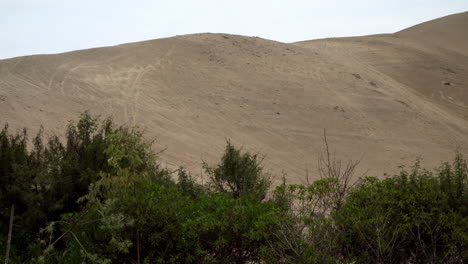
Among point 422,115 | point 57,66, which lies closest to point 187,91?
point 57,66

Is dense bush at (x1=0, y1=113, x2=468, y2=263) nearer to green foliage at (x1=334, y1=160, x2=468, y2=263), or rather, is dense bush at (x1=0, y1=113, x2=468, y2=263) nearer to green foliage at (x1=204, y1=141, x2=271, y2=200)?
green foliage at (x1=334, y1=160, x2=468, y2=263)

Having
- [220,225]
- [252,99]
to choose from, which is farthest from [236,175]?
[252,99]

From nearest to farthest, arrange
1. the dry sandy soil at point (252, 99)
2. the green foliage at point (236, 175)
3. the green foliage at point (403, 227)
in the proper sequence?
the green foliage at point (403, 227), the green foliage at point (236, 175), the dry sandy soil at point (252, 99)

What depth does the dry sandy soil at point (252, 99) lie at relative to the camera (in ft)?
71.3

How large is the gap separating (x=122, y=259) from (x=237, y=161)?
620cm

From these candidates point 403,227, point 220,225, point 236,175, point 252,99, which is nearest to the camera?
point 220,225

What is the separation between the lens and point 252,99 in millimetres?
28453

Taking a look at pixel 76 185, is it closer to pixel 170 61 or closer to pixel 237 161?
pixel 237 161

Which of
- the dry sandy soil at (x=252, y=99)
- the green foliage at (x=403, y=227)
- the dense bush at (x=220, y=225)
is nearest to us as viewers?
the dense bush at (x=220, y=225)

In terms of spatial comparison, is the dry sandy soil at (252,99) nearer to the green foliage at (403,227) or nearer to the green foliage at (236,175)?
the green foliage at (236,175)

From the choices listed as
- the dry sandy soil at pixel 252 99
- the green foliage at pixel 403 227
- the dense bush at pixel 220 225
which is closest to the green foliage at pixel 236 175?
the dense bush at pixel 220 225

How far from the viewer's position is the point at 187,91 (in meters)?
28.5

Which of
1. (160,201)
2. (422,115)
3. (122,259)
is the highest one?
(160,201)

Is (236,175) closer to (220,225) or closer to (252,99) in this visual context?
(220,225)
